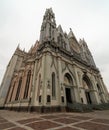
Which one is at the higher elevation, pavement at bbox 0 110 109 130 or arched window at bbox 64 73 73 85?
arched window at bbox 64 73 73 85

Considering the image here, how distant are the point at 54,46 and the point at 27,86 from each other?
9349 millimetres

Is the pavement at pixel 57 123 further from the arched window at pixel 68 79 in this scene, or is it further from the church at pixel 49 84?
the arched window at pixel 68 79

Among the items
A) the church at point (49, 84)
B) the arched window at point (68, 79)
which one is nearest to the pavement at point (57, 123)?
the church at point (49, 84)

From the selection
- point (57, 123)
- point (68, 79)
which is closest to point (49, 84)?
point (68, 79)

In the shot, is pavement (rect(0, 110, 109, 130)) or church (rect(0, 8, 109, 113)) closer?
pavement (rect(0, 110, 109, 130))

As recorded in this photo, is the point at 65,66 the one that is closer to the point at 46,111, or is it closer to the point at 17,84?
the point at 46,111

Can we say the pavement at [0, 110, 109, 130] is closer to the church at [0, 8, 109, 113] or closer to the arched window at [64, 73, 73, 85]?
the church at [0, 8, 109, 113]

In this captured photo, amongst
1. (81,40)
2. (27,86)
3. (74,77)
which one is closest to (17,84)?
(27,86)

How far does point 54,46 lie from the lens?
18516 millimetres

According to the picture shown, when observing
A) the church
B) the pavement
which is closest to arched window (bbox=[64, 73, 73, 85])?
the church

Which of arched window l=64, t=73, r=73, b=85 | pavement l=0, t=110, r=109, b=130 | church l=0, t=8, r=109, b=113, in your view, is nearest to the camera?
pavement l=0, t=110, r=109, b=130

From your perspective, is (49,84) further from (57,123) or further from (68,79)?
(57,123)

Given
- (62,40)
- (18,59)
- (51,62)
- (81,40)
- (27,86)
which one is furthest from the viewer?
(81,40)

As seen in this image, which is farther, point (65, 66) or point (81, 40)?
point (81, 40)
